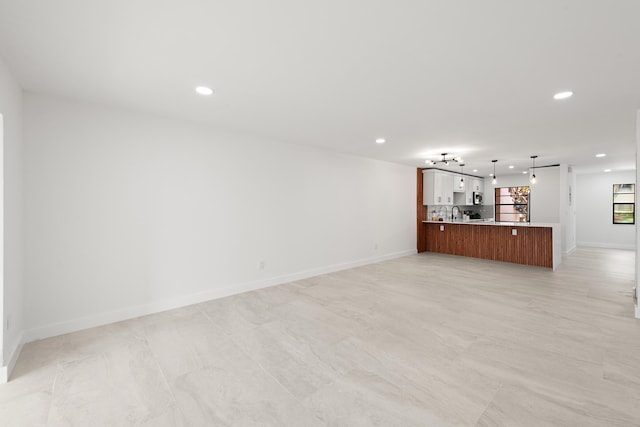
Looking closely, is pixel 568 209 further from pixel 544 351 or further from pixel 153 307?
pixel 153 307

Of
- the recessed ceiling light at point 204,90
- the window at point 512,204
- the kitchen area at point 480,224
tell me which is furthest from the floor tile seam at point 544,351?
the window at point 512,204

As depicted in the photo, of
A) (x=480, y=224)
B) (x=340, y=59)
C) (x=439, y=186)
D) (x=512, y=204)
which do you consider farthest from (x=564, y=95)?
(x=512, y=204)

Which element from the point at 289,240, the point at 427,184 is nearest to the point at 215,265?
the point at 289,240

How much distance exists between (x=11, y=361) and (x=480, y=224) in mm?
8278

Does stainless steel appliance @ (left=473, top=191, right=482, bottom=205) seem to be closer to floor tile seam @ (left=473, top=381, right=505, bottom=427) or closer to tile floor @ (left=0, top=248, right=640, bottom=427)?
tile floor @ (left=0, top=248, right=640, bottom=427)

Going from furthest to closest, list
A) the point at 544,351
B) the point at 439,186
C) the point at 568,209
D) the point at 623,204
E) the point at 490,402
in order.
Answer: the point at 623,204 → the point at 439,186 → the point at 568,209 → the point at 544,351 → the point at 490,402

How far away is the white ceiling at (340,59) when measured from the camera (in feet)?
5.62

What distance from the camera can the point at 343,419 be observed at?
5.93ft

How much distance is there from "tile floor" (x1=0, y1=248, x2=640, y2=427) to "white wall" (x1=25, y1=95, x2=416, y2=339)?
0.39 meters

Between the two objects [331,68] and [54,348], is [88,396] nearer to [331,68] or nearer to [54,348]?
[54,348]

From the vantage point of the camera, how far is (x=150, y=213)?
3617 millimetres

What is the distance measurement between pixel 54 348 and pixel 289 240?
3.18 metres

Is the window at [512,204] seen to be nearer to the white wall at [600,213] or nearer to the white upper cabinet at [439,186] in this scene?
the white wall at [600,213]

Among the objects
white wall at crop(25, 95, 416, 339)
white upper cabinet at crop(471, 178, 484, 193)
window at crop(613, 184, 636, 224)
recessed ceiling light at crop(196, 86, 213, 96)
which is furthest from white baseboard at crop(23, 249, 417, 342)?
window at crop(613, 184, 636, 224)
